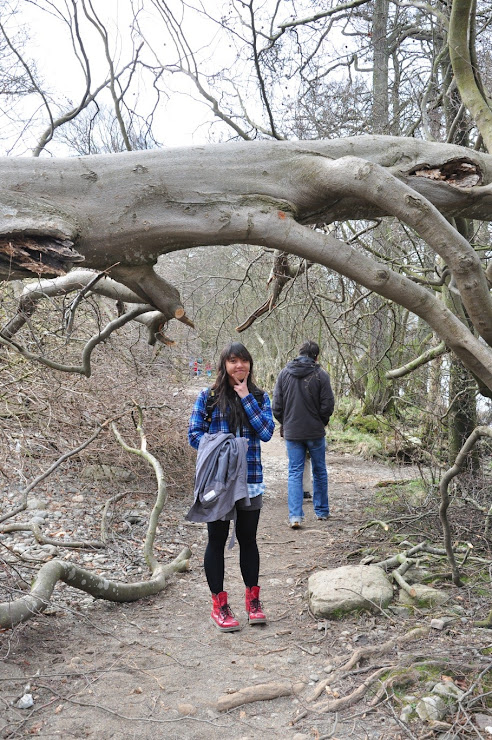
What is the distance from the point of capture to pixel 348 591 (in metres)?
4.03

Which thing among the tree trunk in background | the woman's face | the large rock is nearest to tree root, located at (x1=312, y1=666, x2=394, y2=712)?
the large rock

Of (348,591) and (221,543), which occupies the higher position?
(221,543)

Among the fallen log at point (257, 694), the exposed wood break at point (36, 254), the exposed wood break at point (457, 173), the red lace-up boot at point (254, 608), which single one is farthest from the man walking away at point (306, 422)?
the exposed wood break at point (36, 254)

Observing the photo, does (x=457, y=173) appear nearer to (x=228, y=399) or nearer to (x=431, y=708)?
(x=228, y=399)

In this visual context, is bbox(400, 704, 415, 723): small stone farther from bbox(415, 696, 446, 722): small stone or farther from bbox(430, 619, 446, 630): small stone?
bbox(430, 619, 446, 630): small stone

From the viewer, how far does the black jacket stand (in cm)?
654

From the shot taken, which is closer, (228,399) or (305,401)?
(228,399)

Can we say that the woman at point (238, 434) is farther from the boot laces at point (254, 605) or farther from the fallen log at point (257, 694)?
the fallen log at point (257, 694)

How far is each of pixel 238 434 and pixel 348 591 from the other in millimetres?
1315

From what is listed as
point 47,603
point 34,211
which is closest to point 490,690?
point 47,603

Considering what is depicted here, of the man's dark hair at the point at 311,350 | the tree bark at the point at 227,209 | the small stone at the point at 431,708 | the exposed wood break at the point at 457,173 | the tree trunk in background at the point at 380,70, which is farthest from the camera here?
the tree trunk in background at the point at 380,70

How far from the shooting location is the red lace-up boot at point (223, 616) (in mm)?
3836

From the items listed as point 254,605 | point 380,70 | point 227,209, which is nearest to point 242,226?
point 227,209

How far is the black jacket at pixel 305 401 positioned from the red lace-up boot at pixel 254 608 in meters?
2.74
